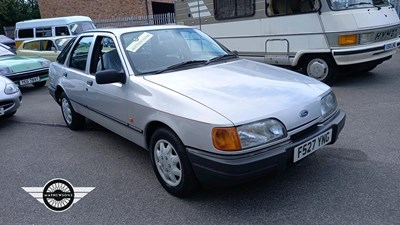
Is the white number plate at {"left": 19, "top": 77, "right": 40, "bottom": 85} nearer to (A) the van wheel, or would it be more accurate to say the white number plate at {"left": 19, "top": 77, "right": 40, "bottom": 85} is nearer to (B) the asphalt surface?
(B) the asphalt surface

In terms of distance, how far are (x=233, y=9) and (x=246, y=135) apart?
6.51 meters

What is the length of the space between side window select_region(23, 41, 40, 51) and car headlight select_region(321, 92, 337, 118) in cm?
1128

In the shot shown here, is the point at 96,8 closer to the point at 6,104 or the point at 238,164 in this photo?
the point at 6,104

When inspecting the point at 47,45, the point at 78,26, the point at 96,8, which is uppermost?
the point at 96,8

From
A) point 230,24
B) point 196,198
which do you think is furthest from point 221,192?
point 230,24

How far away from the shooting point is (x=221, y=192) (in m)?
3.13

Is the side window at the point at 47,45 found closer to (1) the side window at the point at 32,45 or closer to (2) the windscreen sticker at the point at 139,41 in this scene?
(1) the side window at the point at 32,45

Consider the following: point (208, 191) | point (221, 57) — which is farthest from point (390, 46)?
point (208, 191)

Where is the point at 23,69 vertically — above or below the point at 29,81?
above

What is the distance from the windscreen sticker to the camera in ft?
12.0

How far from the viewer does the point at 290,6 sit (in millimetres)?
7414

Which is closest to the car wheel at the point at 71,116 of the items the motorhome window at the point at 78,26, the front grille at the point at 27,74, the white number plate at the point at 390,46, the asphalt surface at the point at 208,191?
the asphalt surface at the point at 208,191

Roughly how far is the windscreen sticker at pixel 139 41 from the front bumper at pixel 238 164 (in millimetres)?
1522

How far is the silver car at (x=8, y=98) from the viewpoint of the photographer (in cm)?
564
